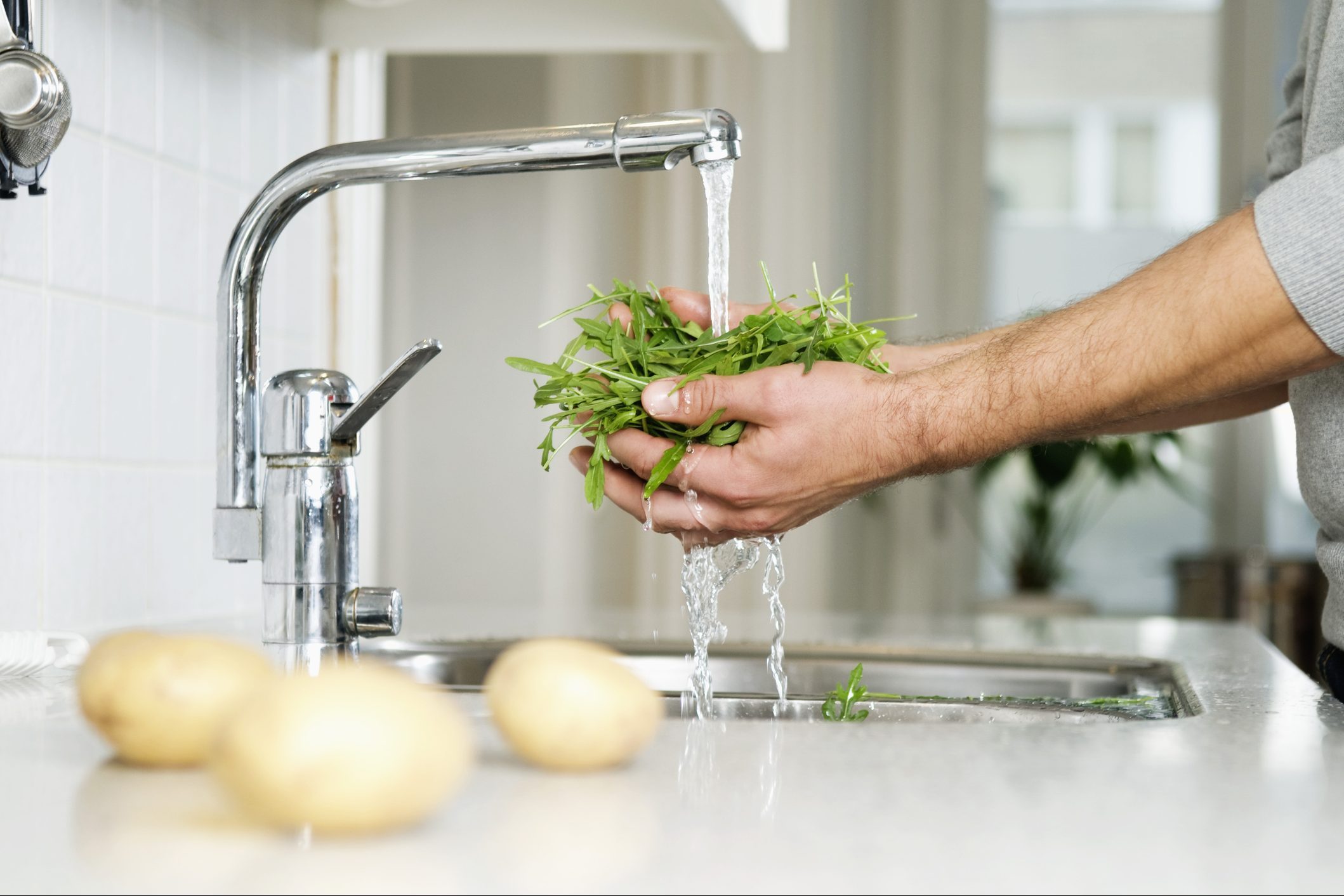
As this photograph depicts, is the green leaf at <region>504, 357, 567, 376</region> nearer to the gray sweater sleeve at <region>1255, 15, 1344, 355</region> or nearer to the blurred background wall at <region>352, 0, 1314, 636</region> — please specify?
the gray sweater sleeve at <region>1255, 15, 1344, 355</region>

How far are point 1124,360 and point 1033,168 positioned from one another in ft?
12.0

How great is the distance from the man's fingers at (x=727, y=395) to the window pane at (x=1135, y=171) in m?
3.70

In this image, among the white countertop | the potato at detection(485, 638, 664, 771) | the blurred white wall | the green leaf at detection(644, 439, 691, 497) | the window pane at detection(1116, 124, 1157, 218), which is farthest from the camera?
the window pane at detection(1116, 124, 1157, 218)

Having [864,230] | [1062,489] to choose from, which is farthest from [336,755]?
[1062,489]

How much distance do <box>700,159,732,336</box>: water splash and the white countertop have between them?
10.8 inches

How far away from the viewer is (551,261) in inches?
113

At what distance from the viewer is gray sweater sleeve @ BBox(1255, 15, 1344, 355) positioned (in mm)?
668

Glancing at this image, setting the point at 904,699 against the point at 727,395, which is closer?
the point at 727,395

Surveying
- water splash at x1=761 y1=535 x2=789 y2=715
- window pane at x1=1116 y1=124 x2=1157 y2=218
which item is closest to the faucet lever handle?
water splash at x1=761 y1=535 x2=789 y2=715

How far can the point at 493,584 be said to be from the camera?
2953 mm

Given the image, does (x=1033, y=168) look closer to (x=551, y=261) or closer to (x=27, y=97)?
(x=551, y=261)

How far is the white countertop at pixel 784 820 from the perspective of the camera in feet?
1.26

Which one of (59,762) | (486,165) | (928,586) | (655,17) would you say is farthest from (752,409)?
(928,586)

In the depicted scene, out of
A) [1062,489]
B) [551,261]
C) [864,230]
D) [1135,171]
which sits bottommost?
[1062,489]
